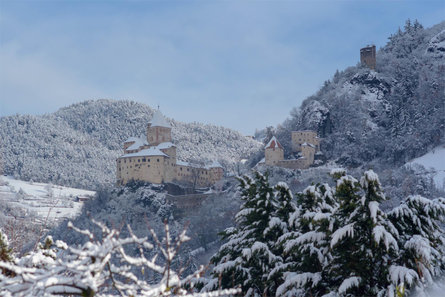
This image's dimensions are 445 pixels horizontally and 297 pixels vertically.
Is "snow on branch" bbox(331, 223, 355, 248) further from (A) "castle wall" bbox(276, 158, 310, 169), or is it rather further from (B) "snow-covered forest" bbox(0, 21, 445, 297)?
(A) "castle wall" bbox(276, 158, 310, 169)

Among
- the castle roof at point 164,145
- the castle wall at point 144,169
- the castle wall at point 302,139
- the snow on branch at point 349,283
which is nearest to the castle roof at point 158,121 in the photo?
the castle roof at point 164,145

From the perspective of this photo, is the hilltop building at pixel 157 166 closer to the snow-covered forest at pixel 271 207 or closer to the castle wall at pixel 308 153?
the snow-covered forest at pixel 271 207

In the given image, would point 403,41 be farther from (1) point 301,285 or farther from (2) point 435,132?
(1) point 301,285

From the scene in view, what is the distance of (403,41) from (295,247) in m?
100

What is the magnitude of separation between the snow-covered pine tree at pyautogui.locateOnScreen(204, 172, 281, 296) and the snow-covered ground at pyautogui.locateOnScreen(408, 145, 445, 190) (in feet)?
157

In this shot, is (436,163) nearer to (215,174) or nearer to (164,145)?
(215,174)

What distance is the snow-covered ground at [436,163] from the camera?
60.5 m

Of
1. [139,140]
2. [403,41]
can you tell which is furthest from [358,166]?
[403,41]

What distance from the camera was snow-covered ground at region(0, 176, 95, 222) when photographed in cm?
9534

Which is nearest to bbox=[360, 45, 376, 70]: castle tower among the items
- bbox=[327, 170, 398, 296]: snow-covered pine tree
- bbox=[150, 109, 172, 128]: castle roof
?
bbox=[150, 109, 172, 128]: castle roof

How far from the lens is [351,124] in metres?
80.9

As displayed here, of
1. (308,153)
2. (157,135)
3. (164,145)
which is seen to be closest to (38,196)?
(157,135)

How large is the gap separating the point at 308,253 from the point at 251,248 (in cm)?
172

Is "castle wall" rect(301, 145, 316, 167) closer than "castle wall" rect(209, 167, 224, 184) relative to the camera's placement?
Yes
